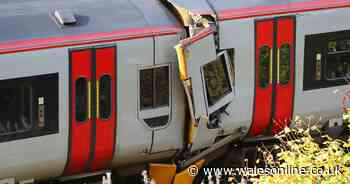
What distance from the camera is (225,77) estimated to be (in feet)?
36.8

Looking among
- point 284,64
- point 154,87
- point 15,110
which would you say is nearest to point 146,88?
point 154,87

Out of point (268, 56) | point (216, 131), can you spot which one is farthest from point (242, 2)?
point (216, 131)

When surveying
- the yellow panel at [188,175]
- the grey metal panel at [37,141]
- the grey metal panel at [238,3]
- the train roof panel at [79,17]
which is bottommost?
the yellow panel at [188,175]

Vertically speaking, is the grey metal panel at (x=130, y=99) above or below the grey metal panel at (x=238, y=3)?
below

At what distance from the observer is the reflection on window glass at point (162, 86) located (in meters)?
10.8

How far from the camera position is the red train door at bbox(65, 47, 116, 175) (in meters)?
10.2

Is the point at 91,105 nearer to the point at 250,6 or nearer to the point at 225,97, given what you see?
the point at 225,97

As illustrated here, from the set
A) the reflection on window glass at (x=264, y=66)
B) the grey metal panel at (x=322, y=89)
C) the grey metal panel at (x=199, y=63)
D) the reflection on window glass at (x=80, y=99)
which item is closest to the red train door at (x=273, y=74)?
the reflection on window glass at (x=264, y=66)

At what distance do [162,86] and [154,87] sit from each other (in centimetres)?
12

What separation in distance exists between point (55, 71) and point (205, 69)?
2079mm

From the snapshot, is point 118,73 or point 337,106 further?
point 337,106

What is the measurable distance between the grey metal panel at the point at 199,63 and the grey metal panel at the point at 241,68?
30cm

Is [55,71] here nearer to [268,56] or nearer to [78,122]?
[78,122]

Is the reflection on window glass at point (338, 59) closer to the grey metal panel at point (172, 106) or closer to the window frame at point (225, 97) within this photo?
the window frame at point (225, 97)
